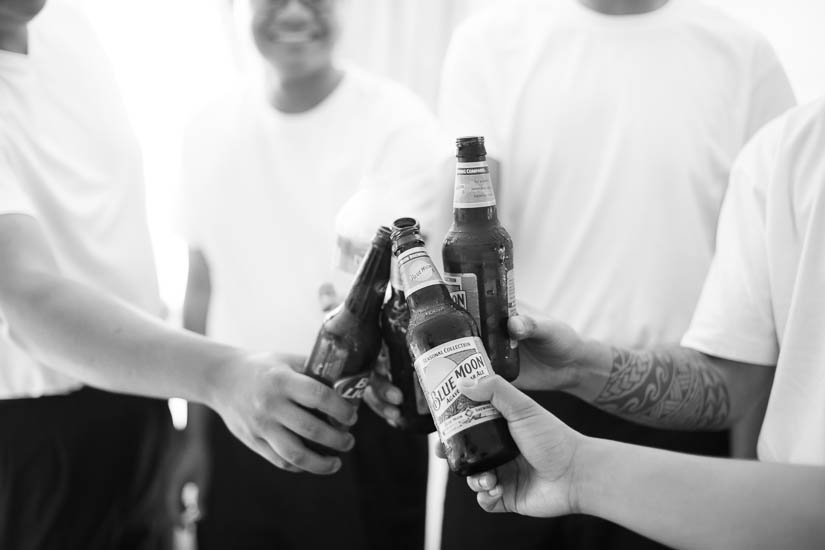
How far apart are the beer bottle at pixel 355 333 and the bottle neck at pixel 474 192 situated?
0.11m

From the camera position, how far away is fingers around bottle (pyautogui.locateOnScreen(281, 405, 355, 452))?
88cm

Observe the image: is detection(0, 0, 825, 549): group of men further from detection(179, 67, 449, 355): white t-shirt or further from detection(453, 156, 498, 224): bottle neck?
detection(453, 156, 498, 224): bottle neck

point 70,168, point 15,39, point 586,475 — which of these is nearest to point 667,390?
point 586,475

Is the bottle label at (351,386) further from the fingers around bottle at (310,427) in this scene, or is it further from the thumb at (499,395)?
the thumb at (499,395)

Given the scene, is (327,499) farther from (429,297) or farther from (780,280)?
(780,280)

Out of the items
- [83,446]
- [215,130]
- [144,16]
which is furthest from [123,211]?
[144,16]

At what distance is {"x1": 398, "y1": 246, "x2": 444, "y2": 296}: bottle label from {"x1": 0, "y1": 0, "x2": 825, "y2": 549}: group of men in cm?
13

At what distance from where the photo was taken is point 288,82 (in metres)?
1.53

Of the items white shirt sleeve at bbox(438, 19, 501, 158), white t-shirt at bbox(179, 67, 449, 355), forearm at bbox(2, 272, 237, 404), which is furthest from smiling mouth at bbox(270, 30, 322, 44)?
forearm at bbox(2, 272, 237, 404)

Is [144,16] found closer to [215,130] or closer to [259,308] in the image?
→ [215,130]

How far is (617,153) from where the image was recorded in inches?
49.7

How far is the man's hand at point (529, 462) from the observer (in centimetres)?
72

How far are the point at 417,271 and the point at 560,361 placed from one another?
324 millimetres

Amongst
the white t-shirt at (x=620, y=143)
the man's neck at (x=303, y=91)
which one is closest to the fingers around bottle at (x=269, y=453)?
the white t-shirt at (x=620, y=143)
